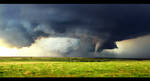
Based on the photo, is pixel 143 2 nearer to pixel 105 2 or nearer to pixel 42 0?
pixel 105 2

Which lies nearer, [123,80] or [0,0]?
[123,80]

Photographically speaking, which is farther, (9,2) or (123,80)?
(9,2)

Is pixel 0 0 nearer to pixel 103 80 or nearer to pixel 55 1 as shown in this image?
pixel 55 1

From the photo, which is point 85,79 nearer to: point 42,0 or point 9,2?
point 42,0

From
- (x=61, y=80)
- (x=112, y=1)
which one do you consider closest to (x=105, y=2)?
(x=112, y=1)

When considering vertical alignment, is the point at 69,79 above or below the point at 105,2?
below

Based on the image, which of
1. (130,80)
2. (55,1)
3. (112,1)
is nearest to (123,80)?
(130,80)

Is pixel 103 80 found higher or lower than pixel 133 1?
lower

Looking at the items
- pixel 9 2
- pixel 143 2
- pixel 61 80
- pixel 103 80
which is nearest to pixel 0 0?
pixel 9 2
